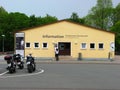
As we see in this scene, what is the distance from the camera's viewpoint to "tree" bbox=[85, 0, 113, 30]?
347 ft

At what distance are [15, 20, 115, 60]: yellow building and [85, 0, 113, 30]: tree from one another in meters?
50.6

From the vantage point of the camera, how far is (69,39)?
54.4 metres

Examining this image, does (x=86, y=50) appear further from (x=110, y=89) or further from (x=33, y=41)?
(x=110, y=89)

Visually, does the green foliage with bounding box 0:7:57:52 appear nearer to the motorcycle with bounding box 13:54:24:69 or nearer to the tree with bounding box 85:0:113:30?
the tree with bounding box 85:0:113:30

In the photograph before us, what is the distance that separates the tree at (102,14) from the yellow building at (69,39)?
50.6m

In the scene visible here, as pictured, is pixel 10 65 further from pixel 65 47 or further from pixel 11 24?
pixel 11 24

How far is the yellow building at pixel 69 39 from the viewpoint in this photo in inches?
2135

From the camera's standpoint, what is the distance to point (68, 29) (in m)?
54.5

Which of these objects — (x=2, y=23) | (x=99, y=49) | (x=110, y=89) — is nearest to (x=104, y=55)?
(x=99, y=49)

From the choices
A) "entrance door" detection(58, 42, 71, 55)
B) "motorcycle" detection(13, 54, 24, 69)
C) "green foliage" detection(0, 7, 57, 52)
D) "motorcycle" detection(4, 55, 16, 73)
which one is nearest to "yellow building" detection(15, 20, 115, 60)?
"entrance door" detection(58, 42, 71, 55)

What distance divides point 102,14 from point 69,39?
178 ft

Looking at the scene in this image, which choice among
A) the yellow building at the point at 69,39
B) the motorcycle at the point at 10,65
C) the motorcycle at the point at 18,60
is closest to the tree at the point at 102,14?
the yellow building at the point at 69,39

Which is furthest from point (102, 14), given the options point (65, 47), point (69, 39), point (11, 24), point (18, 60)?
point (18, 60)

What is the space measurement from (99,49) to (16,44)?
11132 mm
